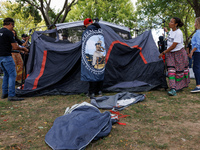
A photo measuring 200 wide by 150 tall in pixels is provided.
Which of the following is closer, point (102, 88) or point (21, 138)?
point (21, 138)

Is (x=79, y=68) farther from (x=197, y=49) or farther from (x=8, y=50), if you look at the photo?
(x=197, y=49)

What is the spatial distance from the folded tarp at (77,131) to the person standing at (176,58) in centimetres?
274

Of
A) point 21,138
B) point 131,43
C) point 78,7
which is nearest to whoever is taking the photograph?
point 21,138

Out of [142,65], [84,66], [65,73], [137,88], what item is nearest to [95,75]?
[84,66]

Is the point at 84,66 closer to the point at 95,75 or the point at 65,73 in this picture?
the point at 95,75

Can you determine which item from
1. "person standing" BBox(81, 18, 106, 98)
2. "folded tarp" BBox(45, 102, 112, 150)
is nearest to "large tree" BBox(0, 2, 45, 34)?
"person standing" BBox(81, 18, 106, 98)

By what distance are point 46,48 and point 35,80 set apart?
107cm

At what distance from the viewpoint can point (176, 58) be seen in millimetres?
4664

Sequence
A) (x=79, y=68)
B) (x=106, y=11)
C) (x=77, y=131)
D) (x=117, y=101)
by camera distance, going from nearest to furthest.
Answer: (x=77, y=131) → (x=117, y=101) → (x=79, y=68) → (x=106, y=11)

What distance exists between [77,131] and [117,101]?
191 centimetres

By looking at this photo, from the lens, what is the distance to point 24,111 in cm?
375

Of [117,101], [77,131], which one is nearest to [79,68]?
[117,101]

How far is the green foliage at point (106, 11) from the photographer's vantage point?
837 inches

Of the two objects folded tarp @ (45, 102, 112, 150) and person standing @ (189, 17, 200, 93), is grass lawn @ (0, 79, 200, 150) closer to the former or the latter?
folded tarp @ (45, 102, 112, 150)
